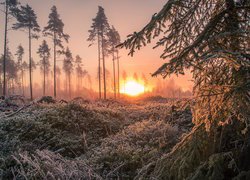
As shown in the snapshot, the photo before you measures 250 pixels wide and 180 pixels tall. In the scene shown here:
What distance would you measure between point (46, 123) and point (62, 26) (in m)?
32.1

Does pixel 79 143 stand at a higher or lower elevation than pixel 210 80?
lower

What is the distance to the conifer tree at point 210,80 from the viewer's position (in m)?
2.70

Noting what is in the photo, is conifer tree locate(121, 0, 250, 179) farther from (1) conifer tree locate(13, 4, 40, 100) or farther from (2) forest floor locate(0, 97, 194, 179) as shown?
(1) conifer tree locate(13, 4, 40, 100)

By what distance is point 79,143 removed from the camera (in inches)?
282

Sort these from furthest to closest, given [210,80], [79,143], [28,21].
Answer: [28,21]
[79,143]
[210,80]

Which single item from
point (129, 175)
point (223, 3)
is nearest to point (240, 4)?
point (223, 3)

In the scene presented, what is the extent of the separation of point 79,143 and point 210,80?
16.8 ft

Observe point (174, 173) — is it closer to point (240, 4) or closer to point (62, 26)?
point (240, 4)

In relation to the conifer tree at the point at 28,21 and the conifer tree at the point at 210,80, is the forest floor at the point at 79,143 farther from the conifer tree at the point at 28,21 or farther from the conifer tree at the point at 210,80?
the conifer tree at the point at 28,21

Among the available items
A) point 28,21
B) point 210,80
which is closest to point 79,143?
point 210,80

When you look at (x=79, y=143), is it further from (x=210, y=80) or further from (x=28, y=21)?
(x=28, y=21)

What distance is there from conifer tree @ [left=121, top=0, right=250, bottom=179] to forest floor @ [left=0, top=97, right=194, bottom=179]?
1.42 feet

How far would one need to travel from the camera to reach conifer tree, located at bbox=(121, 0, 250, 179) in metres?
2.70

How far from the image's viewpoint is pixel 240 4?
→ 120 inches
